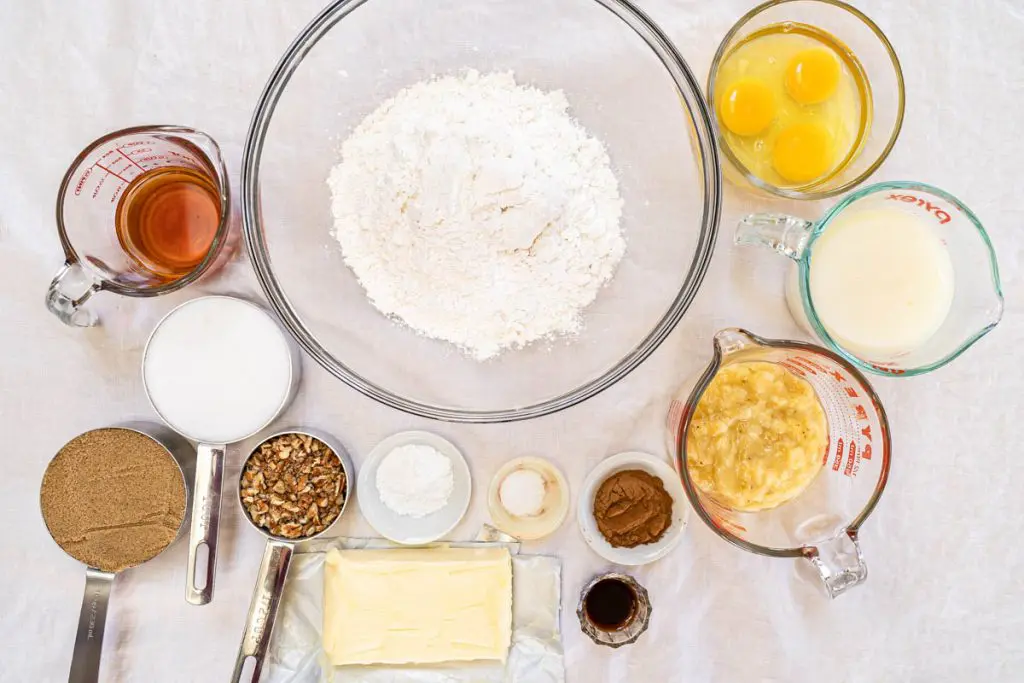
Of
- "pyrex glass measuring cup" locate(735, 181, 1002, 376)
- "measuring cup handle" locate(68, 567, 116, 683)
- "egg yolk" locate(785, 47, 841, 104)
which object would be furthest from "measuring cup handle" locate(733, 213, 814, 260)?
"measuring cup handle" locate(68, 567, 116, 683)

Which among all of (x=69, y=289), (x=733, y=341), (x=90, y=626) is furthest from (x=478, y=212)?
(x=90, y=626)

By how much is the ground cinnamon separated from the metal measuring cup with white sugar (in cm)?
53

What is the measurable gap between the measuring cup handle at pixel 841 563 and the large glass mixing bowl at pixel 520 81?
38cm

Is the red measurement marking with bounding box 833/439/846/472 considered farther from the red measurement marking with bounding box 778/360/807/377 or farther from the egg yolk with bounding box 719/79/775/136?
the egg yolk with bounding box 719/79/775/136

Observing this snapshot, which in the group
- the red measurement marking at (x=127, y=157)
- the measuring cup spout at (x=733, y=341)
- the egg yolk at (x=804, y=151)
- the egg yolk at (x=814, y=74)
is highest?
the egg yolk at (x=814, y=74)

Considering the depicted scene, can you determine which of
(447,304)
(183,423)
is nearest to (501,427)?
(447,304)

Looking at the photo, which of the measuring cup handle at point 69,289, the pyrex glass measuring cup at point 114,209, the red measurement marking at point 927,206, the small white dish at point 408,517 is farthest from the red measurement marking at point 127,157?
the red measurement marking at point 927,206

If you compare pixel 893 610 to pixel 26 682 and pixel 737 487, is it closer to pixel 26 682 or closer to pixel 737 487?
pixel 737 487

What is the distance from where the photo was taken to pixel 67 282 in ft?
3.30

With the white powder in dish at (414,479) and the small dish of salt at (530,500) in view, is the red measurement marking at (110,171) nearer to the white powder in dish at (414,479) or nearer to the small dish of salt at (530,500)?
the white powder in dish at (414,479)

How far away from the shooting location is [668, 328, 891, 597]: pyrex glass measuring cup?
0.96 metres

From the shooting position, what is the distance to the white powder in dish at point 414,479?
1.08 metres

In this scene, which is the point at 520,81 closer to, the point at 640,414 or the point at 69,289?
the point at 640,414

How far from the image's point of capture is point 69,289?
101 cm
